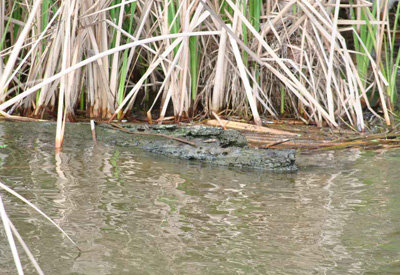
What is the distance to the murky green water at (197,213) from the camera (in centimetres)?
183

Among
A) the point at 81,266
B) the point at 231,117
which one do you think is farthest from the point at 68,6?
the point at 81,266

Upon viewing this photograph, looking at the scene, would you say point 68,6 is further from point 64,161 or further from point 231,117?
point 231,117

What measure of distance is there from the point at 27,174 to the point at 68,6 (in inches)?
35.7

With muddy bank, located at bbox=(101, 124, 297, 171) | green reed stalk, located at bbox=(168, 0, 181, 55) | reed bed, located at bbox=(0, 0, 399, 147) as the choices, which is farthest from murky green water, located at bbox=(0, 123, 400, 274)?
green reed stalk, located at bbox=(168, 0, 181, 55)

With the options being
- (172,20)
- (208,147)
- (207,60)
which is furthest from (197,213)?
(207,60)

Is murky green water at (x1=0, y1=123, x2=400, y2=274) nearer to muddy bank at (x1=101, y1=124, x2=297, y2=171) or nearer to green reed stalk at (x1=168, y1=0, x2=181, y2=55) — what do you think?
muddy bank at (x1=101, y1=124, x2=297, y2=171)

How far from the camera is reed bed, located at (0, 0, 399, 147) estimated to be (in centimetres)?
361

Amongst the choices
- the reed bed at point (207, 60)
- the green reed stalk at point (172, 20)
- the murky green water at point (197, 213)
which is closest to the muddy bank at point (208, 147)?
the murky green water at point (197, 213)

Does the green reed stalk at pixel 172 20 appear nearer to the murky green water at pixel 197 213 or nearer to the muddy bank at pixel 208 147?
the muddy bank at pixel 208 147

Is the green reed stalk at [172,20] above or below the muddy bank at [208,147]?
above

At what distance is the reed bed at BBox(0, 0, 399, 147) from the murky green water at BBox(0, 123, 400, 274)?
0.60m

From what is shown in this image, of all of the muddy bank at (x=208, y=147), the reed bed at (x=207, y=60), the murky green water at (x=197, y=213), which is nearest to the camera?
the murky green water at (x=197, y=213)

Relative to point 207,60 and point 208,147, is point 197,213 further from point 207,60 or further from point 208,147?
point 207,60

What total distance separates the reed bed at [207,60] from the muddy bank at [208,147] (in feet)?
1.08
